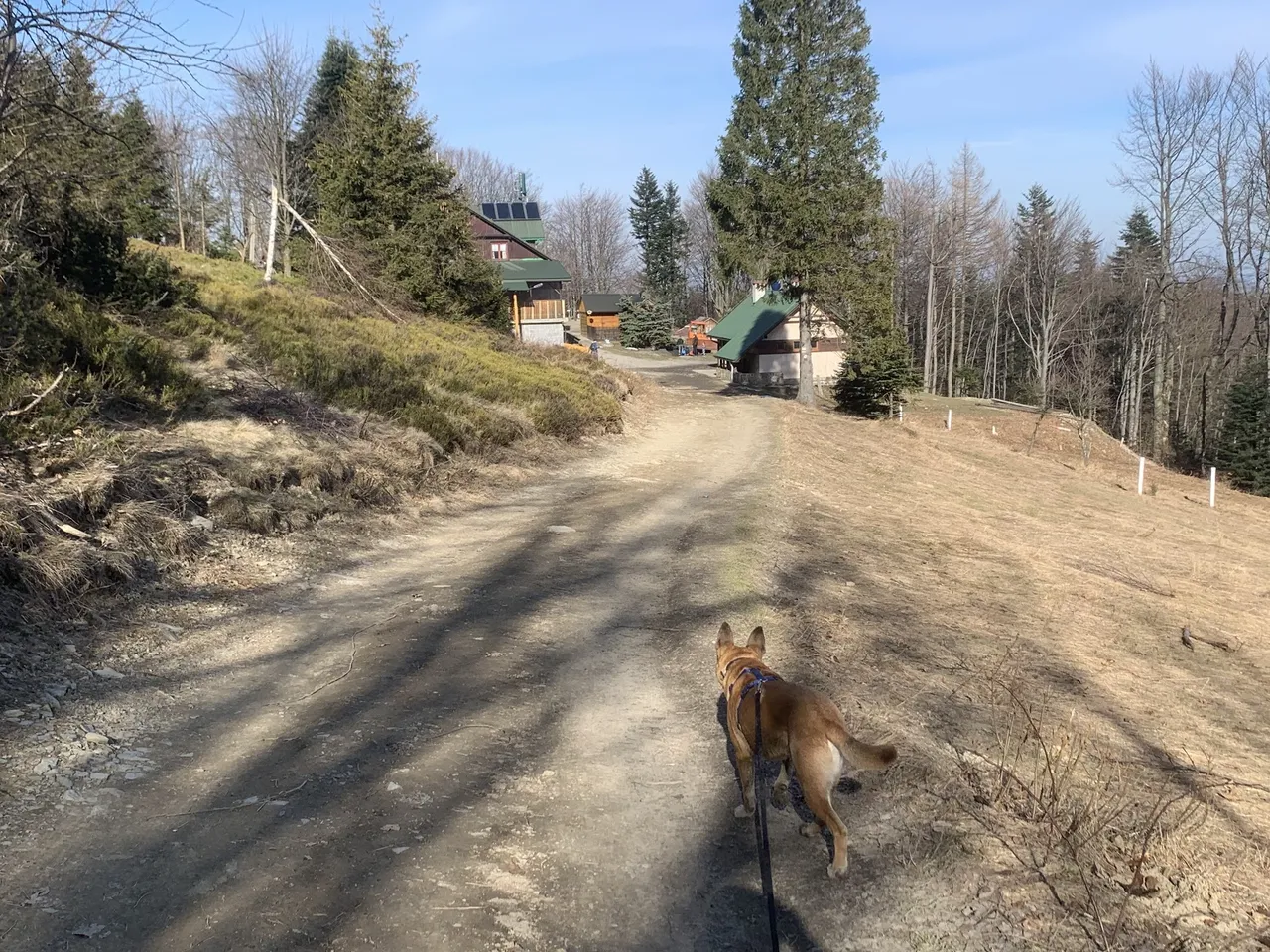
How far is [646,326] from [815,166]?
44.1 m

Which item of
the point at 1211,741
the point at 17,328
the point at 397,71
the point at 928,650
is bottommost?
the point at 1211,741

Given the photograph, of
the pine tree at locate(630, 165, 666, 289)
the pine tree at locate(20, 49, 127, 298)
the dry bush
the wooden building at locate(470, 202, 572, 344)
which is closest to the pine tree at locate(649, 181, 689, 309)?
the pine tree at locate(630, 165, 666, 289)

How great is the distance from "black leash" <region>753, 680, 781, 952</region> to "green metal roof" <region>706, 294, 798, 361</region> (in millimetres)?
40876

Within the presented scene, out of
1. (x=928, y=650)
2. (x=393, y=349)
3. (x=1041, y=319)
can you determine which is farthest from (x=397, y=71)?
(x=1041, y=319)

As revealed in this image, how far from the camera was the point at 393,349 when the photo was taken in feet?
56.4

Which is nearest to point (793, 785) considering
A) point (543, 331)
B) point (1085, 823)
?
point (1085, 823)

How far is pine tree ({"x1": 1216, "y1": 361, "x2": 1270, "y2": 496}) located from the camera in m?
30.8

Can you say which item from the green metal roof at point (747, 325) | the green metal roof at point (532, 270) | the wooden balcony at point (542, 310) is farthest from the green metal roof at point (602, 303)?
the green metal roof at point (747, 325)

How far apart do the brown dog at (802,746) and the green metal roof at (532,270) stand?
4759cm

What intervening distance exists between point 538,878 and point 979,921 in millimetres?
1620

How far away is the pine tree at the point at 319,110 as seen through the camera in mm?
40062

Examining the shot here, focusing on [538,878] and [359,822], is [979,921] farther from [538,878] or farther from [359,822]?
[359,822]

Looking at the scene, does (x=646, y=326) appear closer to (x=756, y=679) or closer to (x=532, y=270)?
(x=532, y=270)

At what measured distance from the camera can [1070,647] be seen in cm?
733
